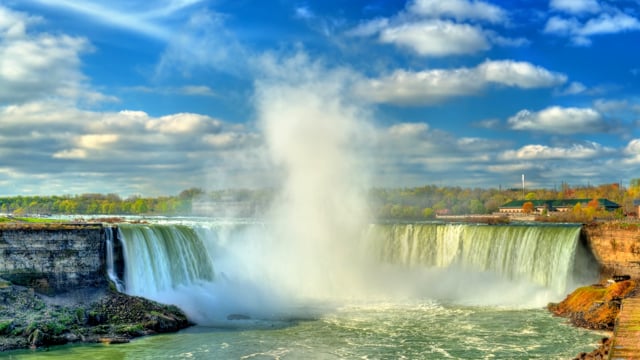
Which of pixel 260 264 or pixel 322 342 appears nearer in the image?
pixel 322 342

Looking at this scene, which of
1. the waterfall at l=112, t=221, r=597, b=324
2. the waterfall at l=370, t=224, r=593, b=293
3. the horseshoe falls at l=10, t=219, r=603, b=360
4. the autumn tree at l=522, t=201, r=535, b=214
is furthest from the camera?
the autumn tree at l=522, t=201, r=535, b=214

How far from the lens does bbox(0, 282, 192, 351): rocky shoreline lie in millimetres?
23594

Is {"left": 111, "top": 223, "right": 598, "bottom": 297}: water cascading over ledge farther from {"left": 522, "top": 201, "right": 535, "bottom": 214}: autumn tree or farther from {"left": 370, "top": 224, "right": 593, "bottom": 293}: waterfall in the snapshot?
{"left": 522, "top": 201, "right": 535, "bottom": 214}: autumn tree

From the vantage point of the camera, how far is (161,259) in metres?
32.8

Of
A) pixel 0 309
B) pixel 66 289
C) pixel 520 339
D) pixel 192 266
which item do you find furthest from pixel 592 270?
pixel 0 309

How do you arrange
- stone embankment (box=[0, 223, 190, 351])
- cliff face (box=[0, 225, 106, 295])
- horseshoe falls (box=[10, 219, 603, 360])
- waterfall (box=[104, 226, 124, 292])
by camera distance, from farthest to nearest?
waterfall (box=[104, 226, 124, 292]) < cliff face (box=[0, 225, 106, 295]) < stone embankment (box=[0, 223, 190, 351]) < horseshoe falls (box=[10, 219, 603, 360])

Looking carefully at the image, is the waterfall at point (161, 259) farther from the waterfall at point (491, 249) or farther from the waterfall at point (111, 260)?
the waterfall at point (491, 249)

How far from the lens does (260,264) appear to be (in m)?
40.4

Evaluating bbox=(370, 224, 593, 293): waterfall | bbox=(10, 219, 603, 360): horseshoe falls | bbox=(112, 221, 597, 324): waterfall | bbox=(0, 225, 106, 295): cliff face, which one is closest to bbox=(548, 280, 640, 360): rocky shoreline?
bbox=(10, 219, 603, 360): horseshoe falls

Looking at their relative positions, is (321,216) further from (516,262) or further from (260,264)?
(516,262)

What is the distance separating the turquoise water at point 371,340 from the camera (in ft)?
71.9

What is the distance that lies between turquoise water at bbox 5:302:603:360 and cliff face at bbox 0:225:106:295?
5.36 m

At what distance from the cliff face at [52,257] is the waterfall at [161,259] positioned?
1775 mm

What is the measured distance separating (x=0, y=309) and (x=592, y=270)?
28.2 m
